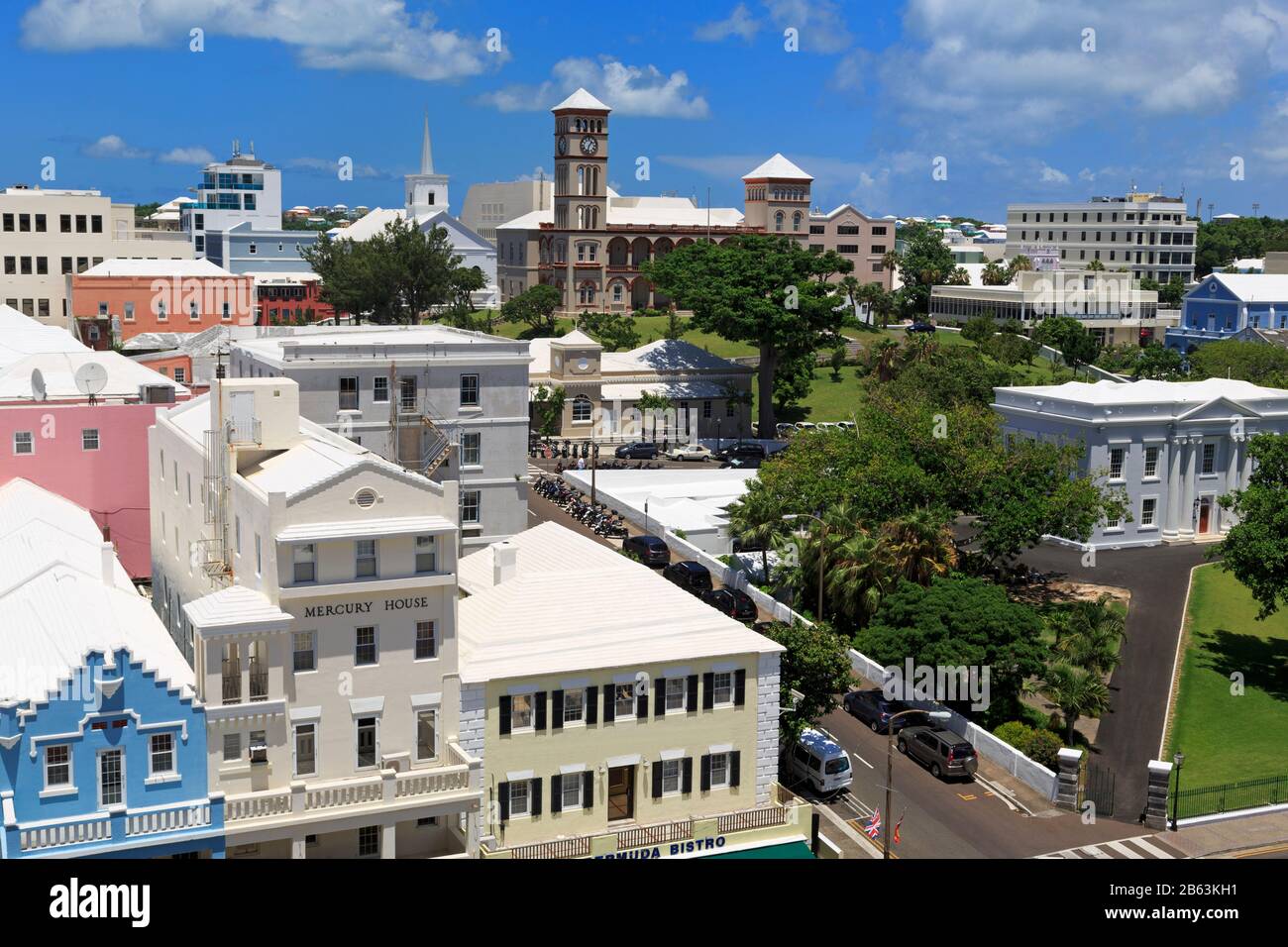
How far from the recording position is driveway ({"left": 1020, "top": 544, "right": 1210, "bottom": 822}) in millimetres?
53438

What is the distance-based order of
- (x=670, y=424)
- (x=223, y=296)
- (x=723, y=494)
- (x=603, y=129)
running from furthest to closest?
(x=603, y=129) < (x=223, y=296) < (x=670, y=424) < (x=723, y=494)

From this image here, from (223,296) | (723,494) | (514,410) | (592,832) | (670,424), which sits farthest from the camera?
(223,296)

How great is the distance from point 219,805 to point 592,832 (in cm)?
1139

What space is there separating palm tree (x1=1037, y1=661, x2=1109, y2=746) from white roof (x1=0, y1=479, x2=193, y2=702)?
1251 inches

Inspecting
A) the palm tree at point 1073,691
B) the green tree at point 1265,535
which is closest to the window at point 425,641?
the palm tree at point 1073,691

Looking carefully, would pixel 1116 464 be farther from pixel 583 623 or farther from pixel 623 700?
pixel 623 700

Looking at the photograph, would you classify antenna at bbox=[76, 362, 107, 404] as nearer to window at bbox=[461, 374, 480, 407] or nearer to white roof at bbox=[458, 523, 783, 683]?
window at bbox=[461, 374, 480, 407]

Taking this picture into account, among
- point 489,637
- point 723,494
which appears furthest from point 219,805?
point 723,494

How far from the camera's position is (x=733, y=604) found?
65125 millimetres

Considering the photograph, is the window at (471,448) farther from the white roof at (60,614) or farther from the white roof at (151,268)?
the white roof at (151,268)

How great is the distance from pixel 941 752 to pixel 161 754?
27.3m

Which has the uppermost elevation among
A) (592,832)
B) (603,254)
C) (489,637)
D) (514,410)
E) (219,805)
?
(603,254)
